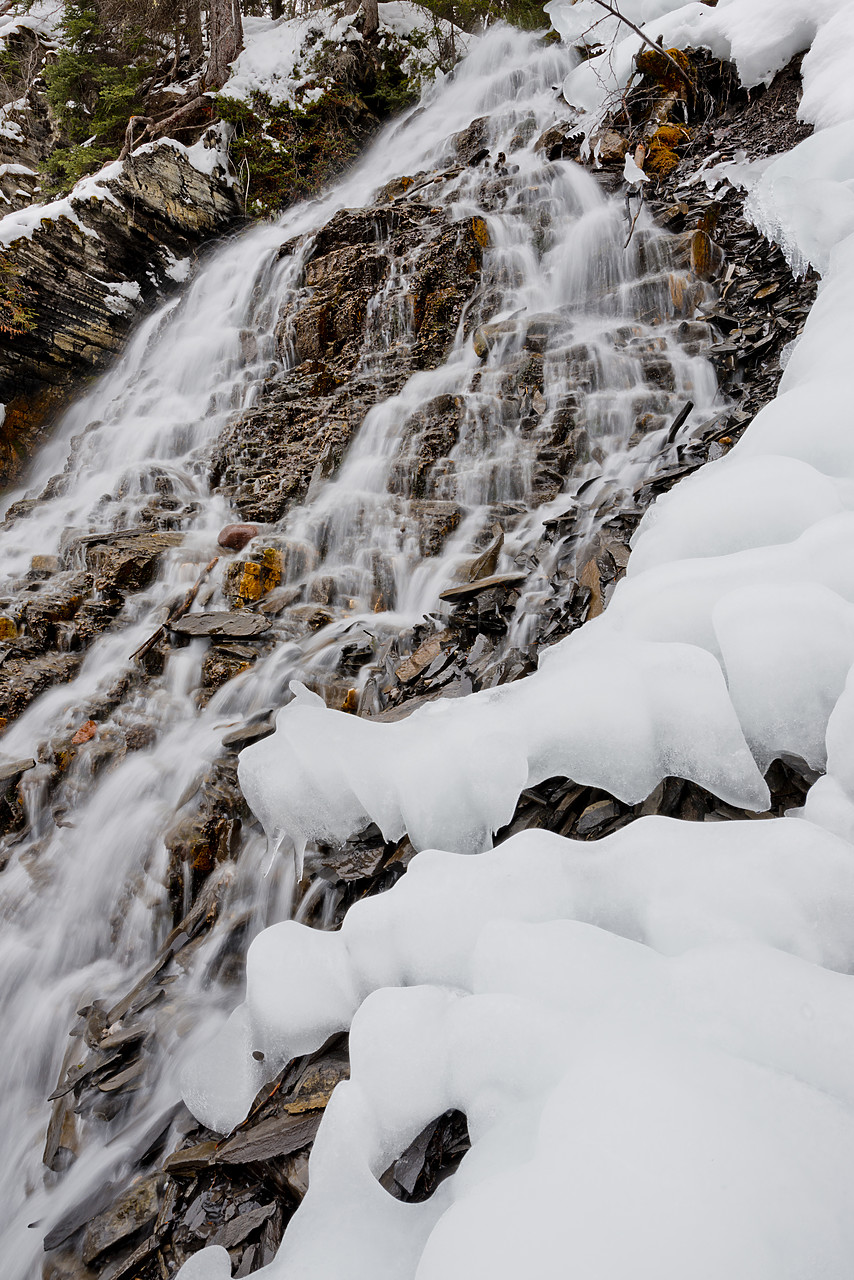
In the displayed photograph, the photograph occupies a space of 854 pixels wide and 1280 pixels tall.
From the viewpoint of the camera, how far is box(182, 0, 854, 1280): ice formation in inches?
29.3

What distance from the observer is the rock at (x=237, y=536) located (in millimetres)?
4754

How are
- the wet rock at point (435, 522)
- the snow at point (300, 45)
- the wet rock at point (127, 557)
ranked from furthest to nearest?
the snow at point (300, 45) → the wet rock at point (127, 557) → the wet rock at point (435, 522)

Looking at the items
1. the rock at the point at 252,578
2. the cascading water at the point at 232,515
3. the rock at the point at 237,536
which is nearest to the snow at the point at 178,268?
the cascading water at the point at 232,515

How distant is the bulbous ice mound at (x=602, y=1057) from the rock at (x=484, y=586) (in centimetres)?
209

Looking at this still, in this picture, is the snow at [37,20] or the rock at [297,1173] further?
the snow at [37,20]

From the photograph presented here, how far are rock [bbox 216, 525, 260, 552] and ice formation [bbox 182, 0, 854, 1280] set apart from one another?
3.20 m

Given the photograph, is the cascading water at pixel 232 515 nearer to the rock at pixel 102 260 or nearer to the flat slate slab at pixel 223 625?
the flat slate slab at pixel 223 625

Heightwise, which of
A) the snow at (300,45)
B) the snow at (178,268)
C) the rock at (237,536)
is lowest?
the rock at (237,536)

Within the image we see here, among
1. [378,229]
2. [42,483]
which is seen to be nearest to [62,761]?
[42,483]

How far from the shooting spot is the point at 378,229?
24.7ft

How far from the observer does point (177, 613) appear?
4203 mm

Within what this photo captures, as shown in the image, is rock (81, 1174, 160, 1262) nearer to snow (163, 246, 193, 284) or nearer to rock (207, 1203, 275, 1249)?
rock (207, 1203, 275, 1249)

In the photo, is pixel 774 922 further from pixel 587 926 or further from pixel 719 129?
pixel 719 129

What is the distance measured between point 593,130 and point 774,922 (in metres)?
9.27
